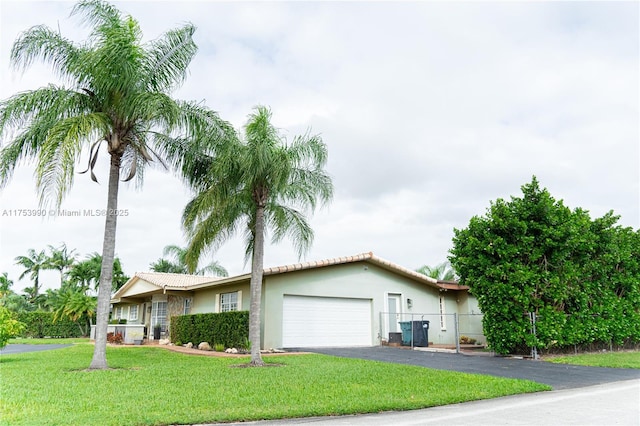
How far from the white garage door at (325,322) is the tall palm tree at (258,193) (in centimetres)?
478

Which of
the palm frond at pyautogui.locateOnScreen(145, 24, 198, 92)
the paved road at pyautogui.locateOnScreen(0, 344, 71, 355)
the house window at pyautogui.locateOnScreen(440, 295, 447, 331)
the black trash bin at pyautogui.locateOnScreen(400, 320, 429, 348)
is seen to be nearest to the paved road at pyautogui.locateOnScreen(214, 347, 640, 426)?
the black trash bin at pyautogui.locateOnScreen(400, 320, 429, 348)

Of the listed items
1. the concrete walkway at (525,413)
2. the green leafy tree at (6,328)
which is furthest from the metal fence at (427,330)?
the green leafy tree at (6,328)

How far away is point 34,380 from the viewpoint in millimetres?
10172

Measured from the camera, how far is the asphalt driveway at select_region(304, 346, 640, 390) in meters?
10.8

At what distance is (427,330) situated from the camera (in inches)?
810

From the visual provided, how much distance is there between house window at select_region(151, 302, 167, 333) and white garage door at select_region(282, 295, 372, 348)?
445 inches

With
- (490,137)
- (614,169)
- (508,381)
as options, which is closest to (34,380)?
(508,381)

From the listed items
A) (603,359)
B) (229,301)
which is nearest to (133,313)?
(229,301)

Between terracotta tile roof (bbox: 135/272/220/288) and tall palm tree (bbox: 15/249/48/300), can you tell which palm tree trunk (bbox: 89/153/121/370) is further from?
tall palm tree (bbox: 15/249/48/300)

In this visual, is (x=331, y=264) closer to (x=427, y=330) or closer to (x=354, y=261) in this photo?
(x=354, y=261)

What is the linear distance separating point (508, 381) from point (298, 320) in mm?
10520

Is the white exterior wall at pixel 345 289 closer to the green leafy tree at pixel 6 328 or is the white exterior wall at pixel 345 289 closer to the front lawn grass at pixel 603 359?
the front lawn grass at pixel 603 359

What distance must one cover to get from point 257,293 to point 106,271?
3.91 metres

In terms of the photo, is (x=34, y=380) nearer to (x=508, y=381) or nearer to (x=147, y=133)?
(x=147, y=133)
